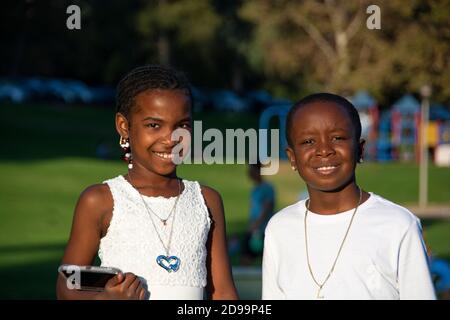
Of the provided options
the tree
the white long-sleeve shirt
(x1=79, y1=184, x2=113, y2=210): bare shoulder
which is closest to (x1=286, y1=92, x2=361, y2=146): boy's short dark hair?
the white long-sleeve shirt

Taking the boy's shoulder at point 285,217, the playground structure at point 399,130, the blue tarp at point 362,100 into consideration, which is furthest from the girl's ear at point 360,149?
the blue tarp at point 362,100

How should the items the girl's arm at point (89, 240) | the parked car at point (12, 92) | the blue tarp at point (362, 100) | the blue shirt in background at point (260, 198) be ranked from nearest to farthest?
1. the girl's arm at point (89, 240)
2. the blue shirt in background at point (260, 198)
3. the blue tarp at point (362, 100)
4. the parked car at point (12, 92)

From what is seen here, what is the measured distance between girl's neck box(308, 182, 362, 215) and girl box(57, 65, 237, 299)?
503 millimetres

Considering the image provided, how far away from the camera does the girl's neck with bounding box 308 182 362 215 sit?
185 inches

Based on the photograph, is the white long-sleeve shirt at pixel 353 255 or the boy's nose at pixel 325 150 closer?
the white long-sleeve shirt at pixel 353 255

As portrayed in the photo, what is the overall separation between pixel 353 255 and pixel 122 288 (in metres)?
1.00

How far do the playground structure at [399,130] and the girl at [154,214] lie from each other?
35.6m

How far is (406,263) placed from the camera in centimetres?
440

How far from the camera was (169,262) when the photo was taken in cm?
466

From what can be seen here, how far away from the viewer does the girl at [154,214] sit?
463 centimetres

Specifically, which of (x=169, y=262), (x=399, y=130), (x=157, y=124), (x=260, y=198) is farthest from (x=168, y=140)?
(x=399, y=130)

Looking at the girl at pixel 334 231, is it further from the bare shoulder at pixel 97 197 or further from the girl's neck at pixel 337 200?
the bare shoulder at pixel 97 197

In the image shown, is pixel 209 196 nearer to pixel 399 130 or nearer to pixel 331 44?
pixel 399 130
